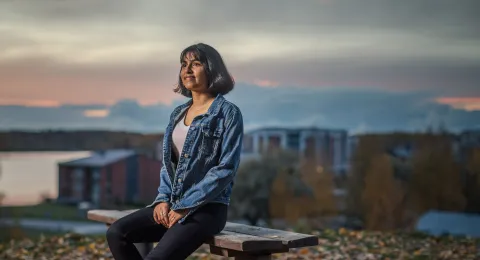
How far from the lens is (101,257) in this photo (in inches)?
206

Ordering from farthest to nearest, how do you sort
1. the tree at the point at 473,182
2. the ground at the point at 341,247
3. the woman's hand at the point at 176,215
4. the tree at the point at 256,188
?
the tree at the point at 256,188
the tree at the point at 473,182
the ground at the point at 341,247
the woman's hand at the point at 176,215

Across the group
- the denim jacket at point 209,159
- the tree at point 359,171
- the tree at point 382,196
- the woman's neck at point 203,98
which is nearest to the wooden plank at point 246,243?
the denim jacket at point 209,159

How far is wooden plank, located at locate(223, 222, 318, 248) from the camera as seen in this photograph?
2920 millimetres

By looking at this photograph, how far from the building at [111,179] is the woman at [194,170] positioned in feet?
14.8

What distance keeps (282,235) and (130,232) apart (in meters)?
0.65

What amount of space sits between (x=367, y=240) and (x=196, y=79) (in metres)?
3.38

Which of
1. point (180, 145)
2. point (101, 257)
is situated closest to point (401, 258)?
point (101, 257)

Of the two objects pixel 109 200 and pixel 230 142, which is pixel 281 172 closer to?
pixel 109 200

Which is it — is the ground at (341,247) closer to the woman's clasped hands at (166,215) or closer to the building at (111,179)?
the building at (111,179)

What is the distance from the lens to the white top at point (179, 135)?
3.10 m

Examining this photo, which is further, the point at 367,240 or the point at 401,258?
the point at 367,240

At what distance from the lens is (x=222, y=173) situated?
9.56 ft

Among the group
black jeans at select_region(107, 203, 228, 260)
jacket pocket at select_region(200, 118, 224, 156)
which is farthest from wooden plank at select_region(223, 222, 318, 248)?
jacket pocket at select_region(200, 118, 224, 156)

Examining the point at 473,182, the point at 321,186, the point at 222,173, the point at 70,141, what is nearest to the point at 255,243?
the point at 222,173
